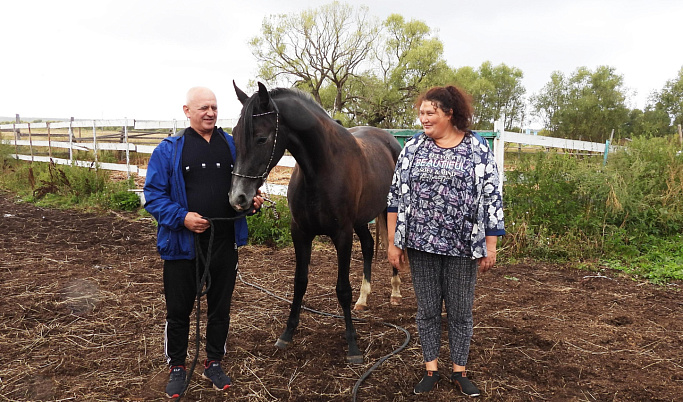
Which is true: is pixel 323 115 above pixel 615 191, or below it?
above

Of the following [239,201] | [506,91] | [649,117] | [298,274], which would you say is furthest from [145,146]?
[506,91]

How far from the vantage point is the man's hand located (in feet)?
8.00

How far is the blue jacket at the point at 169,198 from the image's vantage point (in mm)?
2422

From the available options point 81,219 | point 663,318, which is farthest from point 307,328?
point 81,219

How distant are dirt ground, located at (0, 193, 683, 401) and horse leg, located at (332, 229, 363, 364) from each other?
10 cm

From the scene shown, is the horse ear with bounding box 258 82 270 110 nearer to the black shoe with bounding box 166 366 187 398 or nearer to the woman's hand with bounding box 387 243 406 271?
the woman's hand with bounding box 387 243 406 271

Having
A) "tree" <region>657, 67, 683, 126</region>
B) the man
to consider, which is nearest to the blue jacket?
the man

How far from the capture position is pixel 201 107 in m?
2.50

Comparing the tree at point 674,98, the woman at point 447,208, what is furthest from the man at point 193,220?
the tree at point 674,98

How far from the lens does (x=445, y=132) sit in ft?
8.07

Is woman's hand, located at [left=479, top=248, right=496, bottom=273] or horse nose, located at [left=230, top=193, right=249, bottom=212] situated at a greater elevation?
horse nose, located at [left=230, top=193, right=249, bottom=212]

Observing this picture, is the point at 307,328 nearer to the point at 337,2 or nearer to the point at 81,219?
the point at 81,219

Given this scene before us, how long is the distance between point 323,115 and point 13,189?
11954 mm

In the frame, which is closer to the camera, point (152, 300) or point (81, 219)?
point (152, 300)
